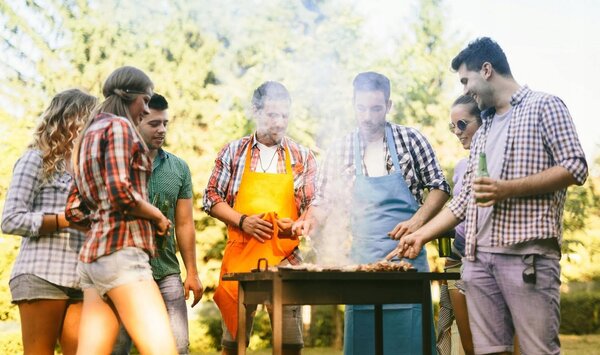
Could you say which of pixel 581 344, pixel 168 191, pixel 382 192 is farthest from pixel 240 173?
pixel 581 344

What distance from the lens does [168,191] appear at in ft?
14.1

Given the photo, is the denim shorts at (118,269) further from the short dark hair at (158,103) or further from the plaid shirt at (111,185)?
the short dark hair at (158,103)

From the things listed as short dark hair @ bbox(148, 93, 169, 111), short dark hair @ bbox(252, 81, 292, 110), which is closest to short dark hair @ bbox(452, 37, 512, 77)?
short dark hair @ bbox(252, 81, 292, 110)

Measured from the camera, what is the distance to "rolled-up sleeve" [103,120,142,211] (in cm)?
280

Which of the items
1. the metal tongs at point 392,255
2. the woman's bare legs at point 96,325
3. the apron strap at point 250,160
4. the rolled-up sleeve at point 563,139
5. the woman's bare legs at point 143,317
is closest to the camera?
the woman's bare legs at point 143,317

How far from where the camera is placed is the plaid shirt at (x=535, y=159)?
10.6 ft

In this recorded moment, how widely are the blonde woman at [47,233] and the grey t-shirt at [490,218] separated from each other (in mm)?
1882

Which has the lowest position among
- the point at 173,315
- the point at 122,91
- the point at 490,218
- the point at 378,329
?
the point at 378,329

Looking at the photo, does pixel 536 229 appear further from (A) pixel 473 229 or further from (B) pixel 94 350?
(B) pixel 94 350

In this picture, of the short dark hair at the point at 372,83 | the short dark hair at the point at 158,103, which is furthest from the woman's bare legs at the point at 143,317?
the short dark hair at the point at 372,83

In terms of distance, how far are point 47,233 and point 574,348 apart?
1101 cm

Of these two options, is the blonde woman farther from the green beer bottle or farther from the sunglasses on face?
the sunglasses on face

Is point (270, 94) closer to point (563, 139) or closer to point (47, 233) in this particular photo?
point (47, 233)

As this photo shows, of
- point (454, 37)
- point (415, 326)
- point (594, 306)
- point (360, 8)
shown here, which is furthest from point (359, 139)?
point (594, 306)
